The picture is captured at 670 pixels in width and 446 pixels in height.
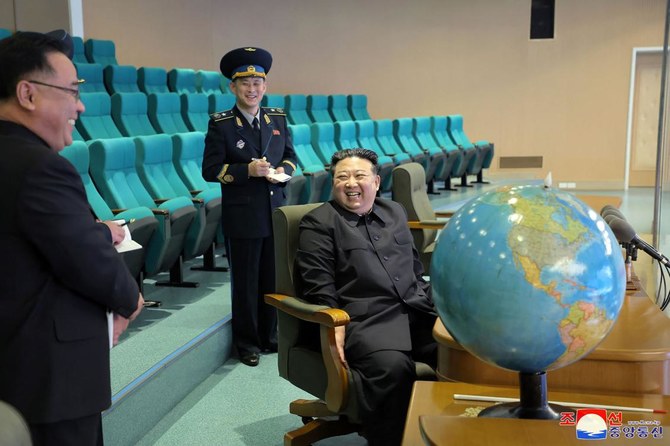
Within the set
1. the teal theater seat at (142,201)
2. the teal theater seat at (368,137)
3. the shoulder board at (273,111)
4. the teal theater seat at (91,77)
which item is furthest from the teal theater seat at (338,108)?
the shoulder board at (273,111)

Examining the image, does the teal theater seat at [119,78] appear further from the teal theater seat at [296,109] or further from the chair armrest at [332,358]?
the chair armrest at [332,358]

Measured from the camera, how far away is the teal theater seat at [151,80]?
28.8ft

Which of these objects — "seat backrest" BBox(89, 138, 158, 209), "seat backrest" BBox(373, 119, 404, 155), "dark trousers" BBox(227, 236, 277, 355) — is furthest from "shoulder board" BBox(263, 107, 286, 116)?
"seat backrest" BBox(373, 119, 404, 155)

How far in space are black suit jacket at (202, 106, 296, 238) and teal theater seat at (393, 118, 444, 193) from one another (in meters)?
5.17

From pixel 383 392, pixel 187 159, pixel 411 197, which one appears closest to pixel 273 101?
pixel 187 159

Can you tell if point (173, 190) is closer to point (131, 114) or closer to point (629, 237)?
point (131, 114)

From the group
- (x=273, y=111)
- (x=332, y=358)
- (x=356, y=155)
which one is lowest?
(x=332, y=358)

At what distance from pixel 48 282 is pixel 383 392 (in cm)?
127

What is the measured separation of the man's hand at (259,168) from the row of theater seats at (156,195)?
2.01ft

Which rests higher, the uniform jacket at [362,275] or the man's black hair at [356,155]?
the man's black hair at [356,155]

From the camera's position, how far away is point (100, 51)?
28.6 ft

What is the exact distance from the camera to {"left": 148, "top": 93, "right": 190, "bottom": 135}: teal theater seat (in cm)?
746

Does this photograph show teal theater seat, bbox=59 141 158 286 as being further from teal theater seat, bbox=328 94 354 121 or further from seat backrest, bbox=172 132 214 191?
teal theater seat, bbox=328 94 354 121

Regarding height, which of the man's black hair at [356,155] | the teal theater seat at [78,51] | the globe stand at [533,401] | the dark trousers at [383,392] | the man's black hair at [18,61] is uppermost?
the teal theater seat at [78,51]
